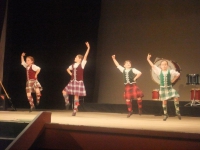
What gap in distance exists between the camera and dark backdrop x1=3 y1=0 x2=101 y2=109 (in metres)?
8.33

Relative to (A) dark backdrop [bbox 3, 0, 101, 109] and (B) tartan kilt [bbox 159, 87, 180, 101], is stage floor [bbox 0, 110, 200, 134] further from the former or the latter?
(A) dark backdrop [bbox 3, 0, 101, 109]

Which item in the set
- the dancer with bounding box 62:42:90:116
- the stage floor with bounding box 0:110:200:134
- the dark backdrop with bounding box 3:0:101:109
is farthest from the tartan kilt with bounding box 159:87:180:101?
the dark backdrop with bounding box 3:0:101:109

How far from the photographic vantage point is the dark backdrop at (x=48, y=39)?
27.3ft

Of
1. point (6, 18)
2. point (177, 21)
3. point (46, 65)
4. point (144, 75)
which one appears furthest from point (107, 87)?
point (6, 18)

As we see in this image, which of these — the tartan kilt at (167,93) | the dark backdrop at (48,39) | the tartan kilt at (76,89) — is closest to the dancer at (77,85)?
the tartan kilt at (76,89)

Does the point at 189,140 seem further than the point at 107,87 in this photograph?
No

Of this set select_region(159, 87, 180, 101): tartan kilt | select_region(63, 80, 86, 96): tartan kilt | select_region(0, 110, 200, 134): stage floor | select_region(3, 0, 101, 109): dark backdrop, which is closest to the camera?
select_region(0, 110, 200, 134): stage floor

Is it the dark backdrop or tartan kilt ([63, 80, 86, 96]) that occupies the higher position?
the dark backdrop

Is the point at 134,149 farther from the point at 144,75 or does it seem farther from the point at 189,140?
the point at 144,75

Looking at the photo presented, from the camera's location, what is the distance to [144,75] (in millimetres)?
8750

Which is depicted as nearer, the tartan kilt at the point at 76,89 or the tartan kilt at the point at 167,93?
the tartan kilt at the point at 167,93

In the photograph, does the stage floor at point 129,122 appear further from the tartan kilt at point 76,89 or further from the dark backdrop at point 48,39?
the dark backdrop at point 48,39

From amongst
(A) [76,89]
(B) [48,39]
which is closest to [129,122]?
(A) [76,89]

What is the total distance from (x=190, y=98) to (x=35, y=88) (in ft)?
12.3
